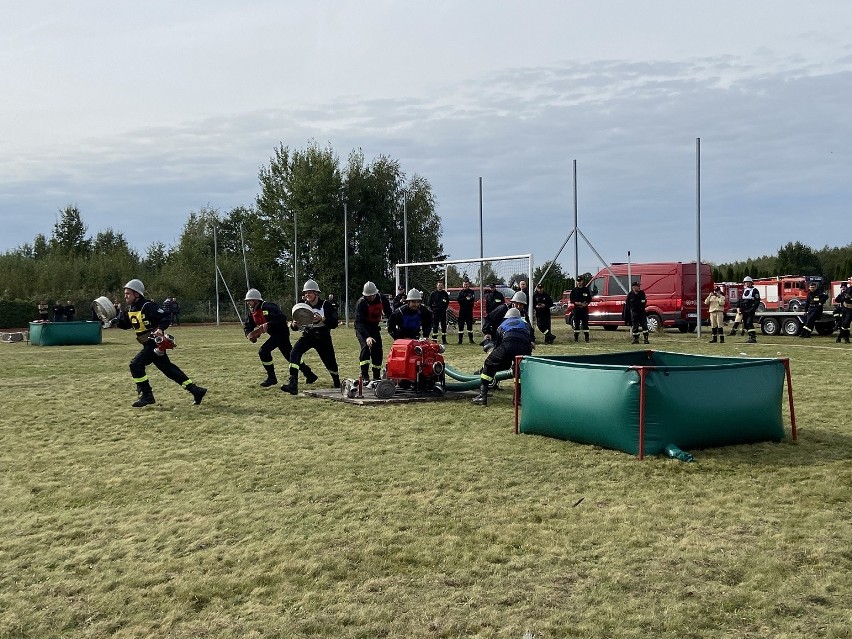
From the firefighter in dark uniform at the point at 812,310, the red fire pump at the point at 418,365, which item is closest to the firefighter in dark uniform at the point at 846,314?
the firefighter in dark uniform at the point at 812,310

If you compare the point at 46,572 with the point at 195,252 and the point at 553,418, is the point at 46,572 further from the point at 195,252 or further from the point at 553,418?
the point at 195,252

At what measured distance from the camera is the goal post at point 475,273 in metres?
26.5

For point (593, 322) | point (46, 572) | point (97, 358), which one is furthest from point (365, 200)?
point (46, 572)

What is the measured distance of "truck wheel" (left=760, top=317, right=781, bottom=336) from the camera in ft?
92.6

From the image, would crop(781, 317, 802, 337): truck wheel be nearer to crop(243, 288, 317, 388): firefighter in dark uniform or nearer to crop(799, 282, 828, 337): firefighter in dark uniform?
crop(799, 282, 828, 337): firefighter in dark uniform

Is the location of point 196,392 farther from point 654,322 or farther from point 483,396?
point 654,322

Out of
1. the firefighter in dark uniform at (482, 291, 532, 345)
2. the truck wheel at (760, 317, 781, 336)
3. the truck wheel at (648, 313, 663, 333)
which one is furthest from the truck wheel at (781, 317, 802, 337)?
the firefighter in dark uniform at (482, 291, 532, 345)

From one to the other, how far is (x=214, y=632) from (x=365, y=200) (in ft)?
176

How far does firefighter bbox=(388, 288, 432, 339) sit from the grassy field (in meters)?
3.09

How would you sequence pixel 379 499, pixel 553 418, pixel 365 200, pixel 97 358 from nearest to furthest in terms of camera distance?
pixel 379 499, pixel 553 418, pixel 97 358, pixel 365 200

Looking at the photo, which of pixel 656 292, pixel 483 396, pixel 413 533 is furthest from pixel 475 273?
pixel 413 533

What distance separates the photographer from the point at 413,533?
611 cm

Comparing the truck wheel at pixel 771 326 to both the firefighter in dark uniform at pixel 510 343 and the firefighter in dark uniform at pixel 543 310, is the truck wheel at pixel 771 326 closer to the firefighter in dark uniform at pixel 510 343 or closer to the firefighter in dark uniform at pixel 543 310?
the firefighter in dark uniform at pixel 543 310

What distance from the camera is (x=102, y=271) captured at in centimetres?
5859
